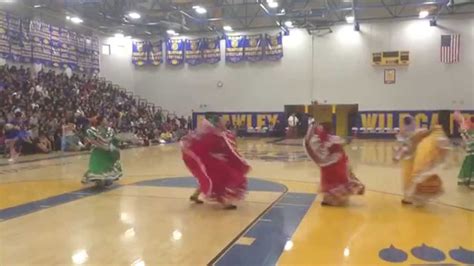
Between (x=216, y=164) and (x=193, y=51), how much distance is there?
21432 millimetres

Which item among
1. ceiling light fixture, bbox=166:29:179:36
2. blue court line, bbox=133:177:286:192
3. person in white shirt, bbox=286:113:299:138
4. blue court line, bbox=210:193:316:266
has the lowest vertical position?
blue court line, bbox=133:177:286:192

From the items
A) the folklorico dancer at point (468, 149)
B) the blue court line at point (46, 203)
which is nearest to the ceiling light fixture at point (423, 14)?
the folklorico dancer at point (468, 149)

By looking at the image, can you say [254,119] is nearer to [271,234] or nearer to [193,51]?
[193,51]

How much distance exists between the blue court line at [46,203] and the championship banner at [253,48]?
1859 cm

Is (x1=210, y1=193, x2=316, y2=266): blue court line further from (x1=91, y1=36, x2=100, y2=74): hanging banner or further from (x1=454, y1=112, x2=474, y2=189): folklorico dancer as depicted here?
(x1=91, y1=36, x2=100, y2=74): hanging banner

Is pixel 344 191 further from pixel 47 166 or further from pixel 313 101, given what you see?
pixel 313 101

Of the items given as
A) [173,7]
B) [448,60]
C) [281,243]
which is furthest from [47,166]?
[448,60]

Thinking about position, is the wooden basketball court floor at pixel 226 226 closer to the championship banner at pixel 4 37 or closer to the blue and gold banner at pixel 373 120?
the championship banner at pixel 4 37

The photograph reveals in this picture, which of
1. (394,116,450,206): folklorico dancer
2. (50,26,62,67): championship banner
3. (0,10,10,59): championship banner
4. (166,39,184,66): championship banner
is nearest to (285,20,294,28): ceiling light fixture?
(166,39,184,66): championship banner

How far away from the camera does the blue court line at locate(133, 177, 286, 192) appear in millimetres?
8015

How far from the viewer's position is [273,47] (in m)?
25.4

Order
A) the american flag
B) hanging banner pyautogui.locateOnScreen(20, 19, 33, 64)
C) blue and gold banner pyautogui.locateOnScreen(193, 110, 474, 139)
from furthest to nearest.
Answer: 1. blue and gold banner pyautogui.locateOnScreen(193, 110, 474, 139)
2. the american flag
3. hanging banner pyautogui.locateOnScreen(20, 19, 33, 64)

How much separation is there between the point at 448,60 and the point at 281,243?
21226 millimetres

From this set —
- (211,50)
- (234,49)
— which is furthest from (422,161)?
(211,50)
